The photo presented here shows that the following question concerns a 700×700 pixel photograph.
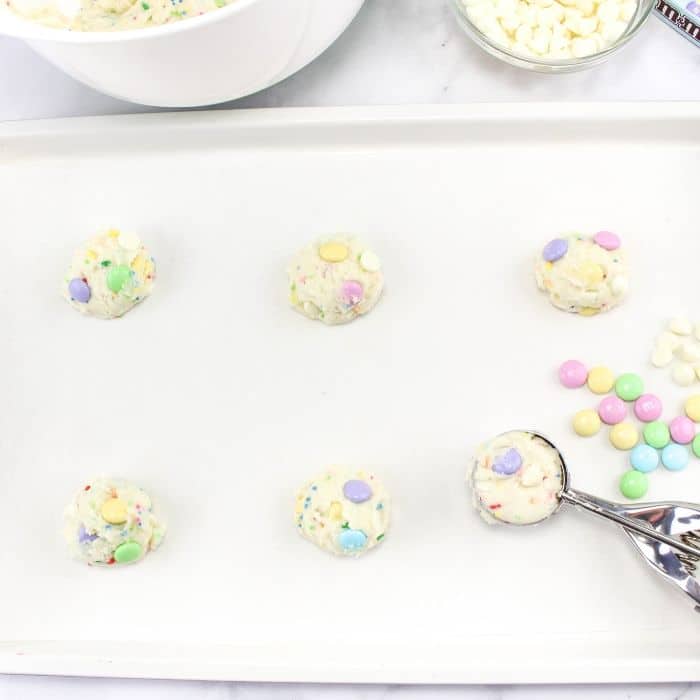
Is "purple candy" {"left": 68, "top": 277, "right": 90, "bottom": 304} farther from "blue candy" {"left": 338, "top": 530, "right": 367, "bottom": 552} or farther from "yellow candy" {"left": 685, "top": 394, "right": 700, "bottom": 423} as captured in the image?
"yellow candy" {"left": 685, "top": 394, "right": 700, "bottom": 423}

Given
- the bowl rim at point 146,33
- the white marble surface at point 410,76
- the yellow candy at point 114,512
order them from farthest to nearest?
the white marble surface at point 410,76 → the yellow candy at point 114,512 → the bowl rim at point 146,33

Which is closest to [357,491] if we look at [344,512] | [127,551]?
[344,512]

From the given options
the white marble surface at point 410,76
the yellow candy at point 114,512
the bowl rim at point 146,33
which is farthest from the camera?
the white marble surface at point 410,76

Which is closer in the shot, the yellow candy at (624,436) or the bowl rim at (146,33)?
the bowl rim at (146,33)

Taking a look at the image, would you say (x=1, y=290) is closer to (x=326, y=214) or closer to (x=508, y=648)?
(x=326, y=214)

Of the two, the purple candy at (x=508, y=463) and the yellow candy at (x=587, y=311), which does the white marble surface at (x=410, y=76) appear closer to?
the yellow candy at (x=587, y=311)

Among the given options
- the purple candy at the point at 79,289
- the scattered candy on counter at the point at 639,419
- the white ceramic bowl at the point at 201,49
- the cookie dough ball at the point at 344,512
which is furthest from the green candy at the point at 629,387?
the purple candy at the point at 79,289
